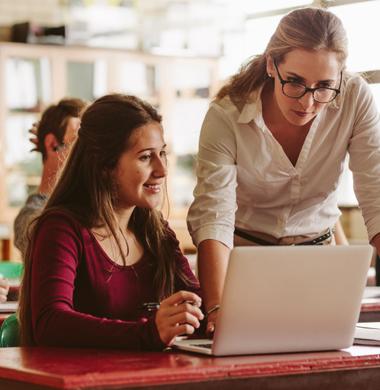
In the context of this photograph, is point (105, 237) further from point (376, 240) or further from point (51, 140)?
point (51, 140)

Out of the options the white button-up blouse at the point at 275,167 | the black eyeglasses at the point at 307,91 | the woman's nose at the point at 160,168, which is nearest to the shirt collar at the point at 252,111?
the white button-up blouse at the point at 275,167

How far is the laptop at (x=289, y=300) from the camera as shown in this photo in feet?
6.03

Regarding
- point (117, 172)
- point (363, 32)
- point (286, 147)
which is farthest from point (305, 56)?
point (363, 32)

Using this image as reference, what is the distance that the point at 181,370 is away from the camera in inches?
66.2

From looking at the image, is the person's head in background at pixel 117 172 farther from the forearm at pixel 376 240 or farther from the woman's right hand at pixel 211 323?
the forearm at pixel 376 240

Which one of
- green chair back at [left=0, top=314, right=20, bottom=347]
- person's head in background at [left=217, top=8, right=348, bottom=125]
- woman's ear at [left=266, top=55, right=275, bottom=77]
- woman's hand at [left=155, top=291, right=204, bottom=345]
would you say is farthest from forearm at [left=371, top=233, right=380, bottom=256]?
green chair back at [left=0, top=314, right=20, bottom=347]

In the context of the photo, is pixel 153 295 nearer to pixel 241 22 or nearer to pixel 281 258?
pixel 281 258

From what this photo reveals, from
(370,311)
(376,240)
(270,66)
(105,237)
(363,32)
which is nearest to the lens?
(105,237)

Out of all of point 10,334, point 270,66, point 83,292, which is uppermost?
point 270,66

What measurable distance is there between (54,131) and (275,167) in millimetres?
1628

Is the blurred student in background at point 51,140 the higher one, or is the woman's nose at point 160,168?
the woman's nose at point 160,168

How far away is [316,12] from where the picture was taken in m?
2.46

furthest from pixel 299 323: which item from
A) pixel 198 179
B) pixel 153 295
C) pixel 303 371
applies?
pixel 198 179

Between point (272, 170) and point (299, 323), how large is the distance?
779 mm
